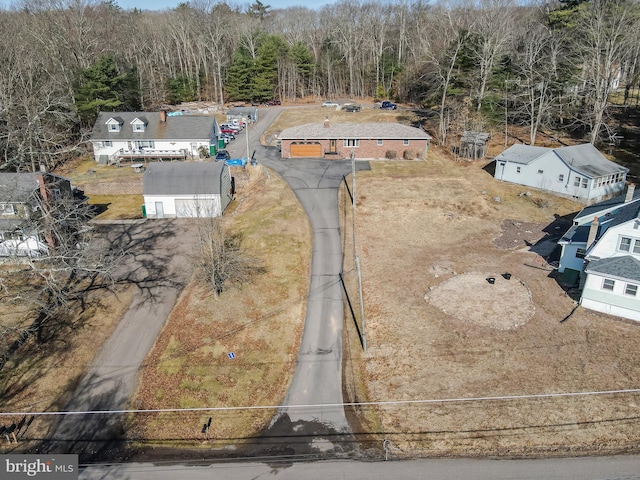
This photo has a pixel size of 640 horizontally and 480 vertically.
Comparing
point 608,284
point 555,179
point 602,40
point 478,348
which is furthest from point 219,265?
point 602,40

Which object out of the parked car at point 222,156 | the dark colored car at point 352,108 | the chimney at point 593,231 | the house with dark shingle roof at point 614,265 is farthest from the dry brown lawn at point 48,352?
the dark colored car at point 352,108

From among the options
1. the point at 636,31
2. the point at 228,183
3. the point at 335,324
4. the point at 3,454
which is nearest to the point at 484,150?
the point at 636,31

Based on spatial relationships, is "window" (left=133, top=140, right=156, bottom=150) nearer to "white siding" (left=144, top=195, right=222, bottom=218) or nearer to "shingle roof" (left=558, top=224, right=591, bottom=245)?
"white siding" (left=144, top=195, right=222, bottom=218)

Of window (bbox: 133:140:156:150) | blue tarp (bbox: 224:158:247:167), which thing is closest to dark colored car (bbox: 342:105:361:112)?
blue tarp (bbox: 224:158:247:167)

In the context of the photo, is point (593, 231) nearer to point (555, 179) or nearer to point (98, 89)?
point (555, 179)

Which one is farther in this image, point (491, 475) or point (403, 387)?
point (403, 387)

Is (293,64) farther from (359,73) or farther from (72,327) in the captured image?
(72,327)

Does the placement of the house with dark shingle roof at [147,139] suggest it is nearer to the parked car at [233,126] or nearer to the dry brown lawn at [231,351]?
the parked car at [233,126]
